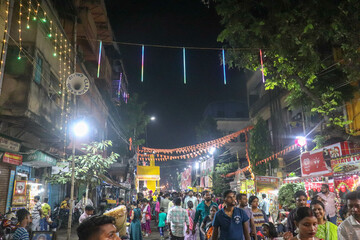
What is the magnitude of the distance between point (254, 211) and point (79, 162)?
30.5 feet

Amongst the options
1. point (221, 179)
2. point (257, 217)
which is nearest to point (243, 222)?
point (257, 217)

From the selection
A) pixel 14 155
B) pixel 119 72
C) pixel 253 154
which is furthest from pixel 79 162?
pixel 119 72

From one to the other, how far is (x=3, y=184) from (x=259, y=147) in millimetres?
19323

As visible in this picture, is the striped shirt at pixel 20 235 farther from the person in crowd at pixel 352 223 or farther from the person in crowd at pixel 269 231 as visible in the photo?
the person in crowd at pixel 352 223

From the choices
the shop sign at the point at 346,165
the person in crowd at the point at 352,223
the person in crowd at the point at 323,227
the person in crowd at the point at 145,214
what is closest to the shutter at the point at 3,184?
the person in crowd at the point at 145,214

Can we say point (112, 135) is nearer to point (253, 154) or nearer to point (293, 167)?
point (253, 154)

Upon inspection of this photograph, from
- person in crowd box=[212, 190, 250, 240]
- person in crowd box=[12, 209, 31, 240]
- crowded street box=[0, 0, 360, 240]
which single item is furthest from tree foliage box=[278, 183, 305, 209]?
person in crowd box=[12, 209, 31, 240]

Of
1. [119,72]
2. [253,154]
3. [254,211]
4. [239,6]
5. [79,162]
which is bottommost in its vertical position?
[254,211]

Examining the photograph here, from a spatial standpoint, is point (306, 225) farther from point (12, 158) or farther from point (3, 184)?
point (3, 184)

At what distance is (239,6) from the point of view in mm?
8688

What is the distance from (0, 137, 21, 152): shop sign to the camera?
10.2m

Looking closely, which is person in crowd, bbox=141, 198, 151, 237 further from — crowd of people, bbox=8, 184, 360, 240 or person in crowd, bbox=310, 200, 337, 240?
person in crowd, bbox=310, 200, 337, 240

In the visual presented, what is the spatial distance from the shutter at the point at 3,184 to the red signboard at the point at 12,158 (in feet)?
2.33

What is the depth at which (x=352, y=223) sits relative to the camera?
384 cm
